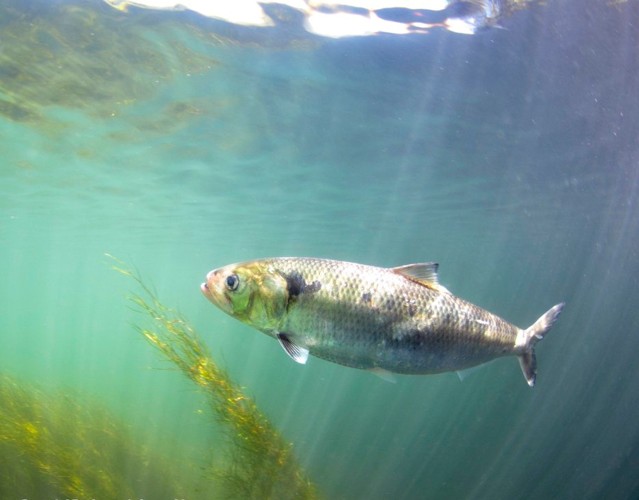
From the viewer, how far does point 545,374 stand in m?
37.8

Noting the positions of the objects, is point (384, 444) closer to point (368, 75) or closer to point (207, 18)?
point (368, 75)

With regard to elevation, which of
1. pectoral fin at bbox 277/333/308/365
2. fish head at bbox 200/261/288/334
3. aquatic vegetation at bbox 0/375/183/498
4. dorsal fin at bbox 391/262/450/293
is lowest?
aquatic vegetation at bbox 0/375/183/498

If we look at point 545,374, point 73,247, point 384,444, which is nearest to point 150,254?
point 73,247

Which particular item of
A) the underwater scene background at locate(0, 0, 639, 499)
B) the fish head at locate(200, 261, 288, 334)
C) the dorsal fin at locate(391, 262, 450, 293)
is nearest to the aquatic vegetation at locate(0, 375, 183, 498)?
the underwater scene background at locate(0, 0, 639, 499)

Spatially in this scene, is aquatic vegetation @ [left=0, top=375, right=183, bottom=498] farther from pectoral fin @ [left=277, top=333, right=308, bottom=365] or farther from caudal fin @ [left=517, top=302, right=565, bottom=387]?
caudal fin @ [left=517, top=302, right=565, bottom=387]

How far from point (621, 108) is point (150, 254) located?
4745 centimetres

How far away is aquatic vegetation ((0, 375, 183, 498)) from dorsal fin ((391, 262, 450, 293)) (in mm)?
8355

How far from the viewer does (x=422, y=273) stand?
376 cm

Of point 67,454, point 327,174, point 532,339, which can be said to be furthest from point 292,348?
point 327,174

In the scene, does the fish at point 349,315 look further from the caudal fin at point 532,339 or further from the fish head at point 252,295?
the caudal fin at point 532,339

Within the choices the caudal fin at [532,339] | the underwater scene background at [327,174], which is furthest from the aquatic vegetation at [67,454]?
the caudal fin at [532,339]

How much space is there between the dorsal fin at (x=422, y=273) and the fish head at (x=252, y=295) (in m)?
1.02

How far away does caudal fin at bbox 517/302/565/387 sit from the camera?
3.97m

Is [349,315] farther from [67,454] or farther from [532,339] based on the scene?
[67,454]
